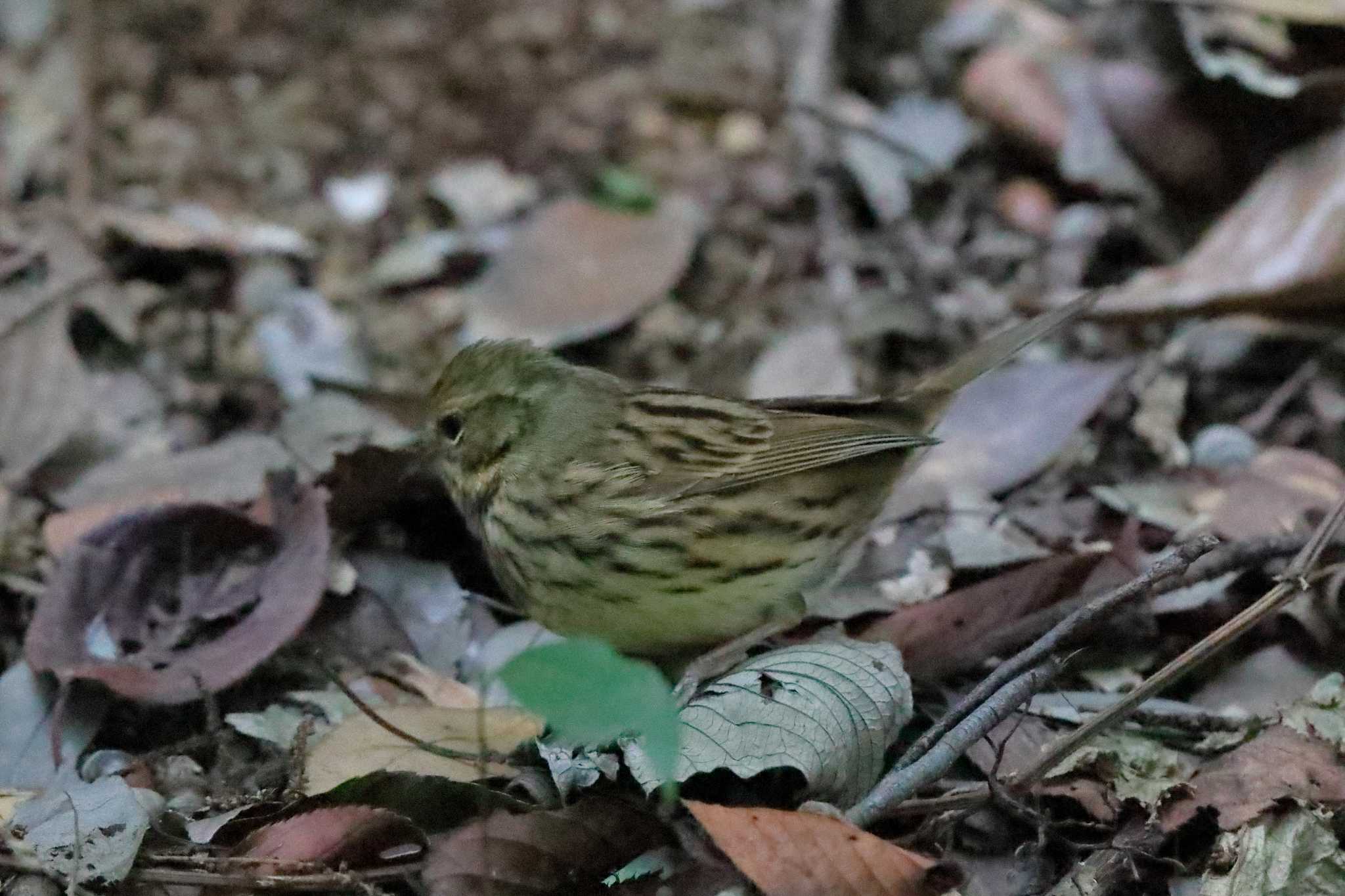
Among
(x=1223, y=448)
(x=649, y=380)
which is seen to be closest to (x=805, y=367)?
(x=649, y=380)

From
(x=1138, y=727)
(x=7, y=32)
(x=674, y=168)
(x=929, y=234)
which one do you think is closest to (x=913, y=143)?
(x=929, y=234)

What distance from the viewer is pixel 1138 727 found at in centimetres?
Result: 342

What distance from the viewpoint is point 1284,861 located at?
2996 millimetres

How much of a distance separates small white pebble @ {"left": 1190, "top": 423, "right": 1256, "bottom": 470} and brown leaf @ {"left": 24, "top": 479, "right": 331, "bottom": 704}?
8.16 feet

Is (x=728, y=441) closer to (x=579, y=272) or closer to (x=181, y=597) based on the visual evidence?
(x=181, y=597)

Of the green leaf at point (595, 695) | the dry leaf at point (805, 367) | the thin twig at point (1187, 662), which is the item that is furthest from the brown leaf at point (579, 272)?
the green leaf at point (595, 695)

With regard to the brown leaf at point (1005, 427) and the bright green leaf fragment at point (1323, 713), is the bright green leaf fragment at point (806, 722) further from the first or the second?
the brown leaf at point (1005, 427)

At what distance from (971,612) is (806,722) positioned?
0.72m

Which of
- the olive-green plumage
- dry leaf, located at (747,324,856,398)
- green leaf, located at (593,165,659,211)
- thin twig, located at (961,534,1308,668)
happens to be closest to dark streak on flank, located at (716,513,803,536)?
the olive-green plumage

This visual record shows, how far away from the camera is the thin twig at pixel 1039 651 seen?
9.83 feet

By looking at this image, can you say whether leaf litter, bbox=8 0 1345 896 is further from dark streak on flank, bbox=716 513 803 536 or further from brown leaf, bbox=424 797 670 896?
dark streak on flank, bbox=716 513 803 536

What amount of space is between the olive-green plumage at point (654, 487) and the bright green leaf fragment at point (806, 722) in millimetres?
305

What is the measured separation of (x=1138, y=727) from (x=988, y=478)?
116 cm

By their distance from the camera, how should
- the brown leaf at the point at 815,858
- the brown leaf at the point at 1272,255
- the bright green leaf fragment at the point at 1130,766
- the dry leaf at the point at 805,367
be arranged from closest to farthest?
the brown leaf at the point at 815,858, the bright green leaf fragment at the point at 1130,766, the brown leaf at the point at 1272,255, the dry leaf at the point at 805,367
